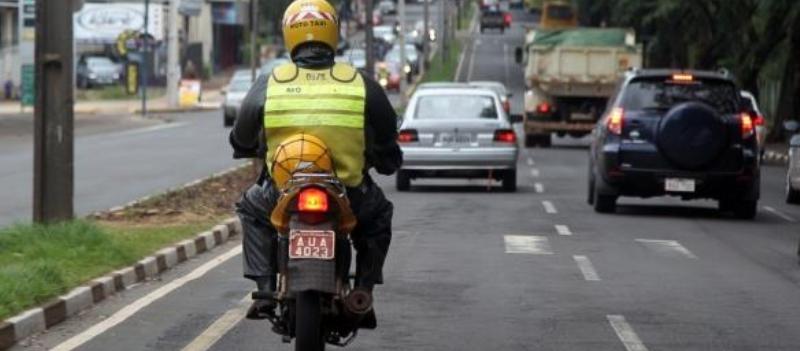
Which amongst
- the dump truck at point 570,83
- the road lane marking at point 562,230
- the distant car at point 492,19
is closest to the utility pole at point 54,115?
the road lane marking at point 562,230

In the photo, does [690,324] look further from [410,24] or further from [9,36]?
[410,24]

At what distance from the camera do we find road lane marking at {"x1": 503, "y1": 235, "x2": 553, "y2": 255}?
56.9 feet

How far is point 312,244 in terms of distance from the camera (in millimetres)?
8641

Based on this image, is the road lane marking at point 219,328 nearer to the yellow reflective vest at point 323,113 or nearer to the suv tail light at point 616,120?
the yellow reflective vest at point 323,113

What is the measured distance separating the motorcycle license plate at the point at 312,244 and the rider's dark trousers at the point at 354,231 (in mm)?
617

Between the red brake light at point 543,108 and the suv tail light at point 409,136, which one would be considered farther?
the red brake light at point 543,108

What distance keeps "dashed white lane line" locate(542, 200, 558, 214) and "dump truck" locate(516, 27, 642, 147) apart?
17702 mm

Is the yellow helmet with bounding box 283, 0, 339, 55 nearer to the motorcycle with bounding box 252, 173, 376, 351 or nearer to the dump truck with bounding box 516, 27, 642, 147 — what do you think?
the motorcycle with bounding box 252, 173, 376, 351

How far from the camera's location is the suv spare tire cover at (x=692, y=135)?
20.8 m

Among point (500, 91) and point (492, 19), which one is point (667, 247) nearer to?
point (500, 91)

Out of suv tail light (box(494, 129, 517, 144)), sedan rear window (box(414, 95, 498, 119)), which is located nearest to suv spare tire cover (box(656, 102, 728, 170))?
suv tail light (box(494, 129, 517, 144))

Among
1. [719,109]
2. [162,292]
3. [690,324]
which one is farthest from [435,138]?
[690,324]

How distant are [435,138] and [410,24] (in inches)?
3446

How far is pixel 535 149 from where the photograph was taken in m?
43.0
